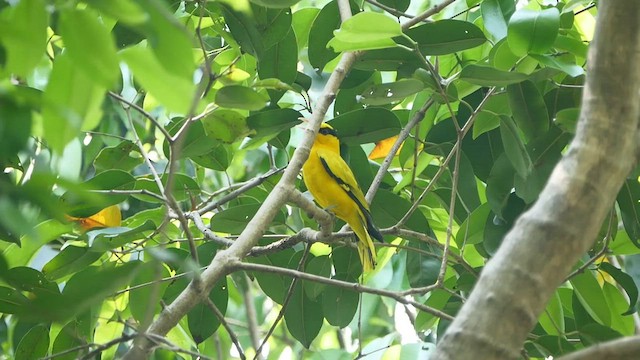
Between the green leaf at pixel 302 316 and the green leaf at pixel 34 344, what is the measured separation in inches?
27.7

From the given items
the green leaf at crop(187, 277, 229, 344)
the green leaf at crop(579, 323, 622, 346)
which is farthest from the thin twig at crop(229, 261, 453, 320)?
the green leaf at crop(187, 277, 229, 344)

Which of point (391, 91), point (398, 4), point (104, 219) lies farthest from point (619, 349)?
point (104, 219)

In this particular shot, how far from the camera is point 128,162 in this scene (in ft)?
8.92

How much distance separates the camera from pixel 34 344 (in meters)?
2.34

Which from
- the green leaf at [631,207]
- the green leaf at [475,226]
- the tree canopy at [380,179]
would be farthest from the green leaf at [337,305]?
the green leaf at [631,207]

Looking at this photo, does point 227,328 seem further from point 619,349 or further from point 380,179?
point 619,349

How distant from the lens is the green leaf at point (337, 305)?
8.36 ft

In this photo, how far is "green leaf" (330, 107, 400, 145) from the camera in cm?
251

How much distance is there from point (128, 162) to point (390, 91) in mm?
916

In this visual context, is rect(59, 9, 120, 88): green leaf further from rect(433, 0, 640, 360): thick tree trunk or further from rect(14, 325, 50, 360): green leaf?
rect(14, 325, 50, 360): green leaf

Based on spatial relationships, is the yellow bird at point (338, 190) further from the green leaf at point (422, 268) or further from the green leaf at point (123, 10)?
the green leaf at point (123, 10)

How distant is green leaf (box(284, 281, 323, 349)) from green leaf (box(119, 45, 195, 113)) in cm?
174

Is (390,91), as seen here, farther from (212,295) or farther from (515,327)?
(515,327)

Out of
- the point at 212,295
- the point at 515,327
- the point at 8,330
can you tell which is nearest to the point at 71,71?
the point at 515,327
